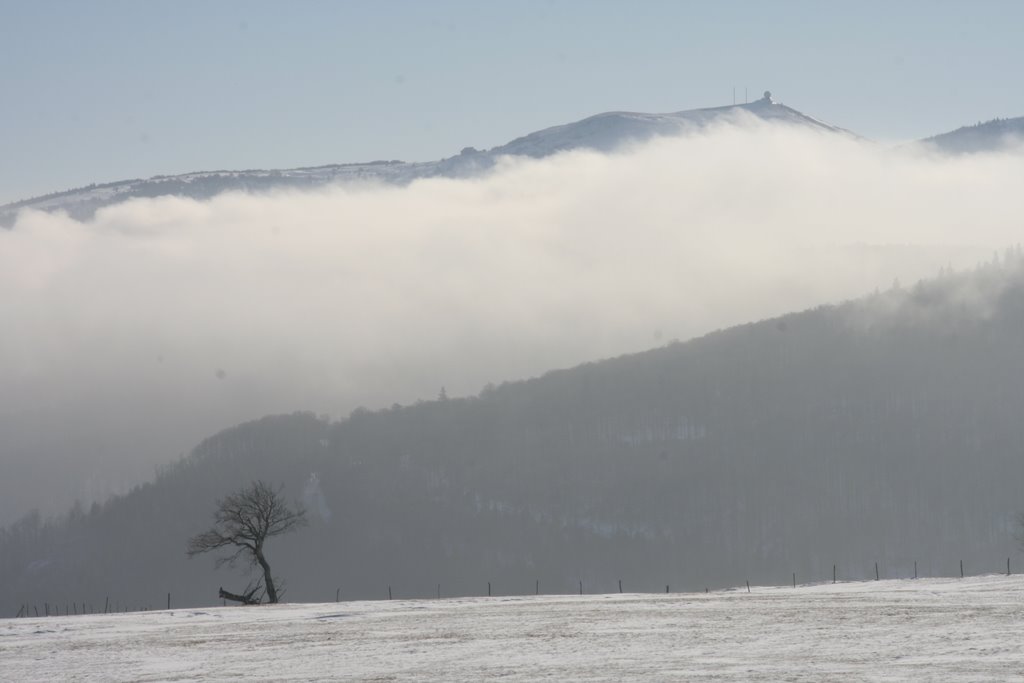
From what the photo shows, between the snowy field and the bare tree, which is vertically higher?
the bare tree

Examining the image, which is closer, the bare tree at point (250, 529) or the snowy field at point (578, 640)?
the snowy field at point (578, 640)

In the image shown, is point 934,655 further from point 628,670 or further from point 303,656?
point 303,656

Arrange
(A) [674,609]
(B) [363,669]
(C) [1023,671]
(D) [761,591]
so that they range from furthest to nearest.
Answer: (D) [761,591], (A) [674,609], (B) [363,669], (C) [1023,671]

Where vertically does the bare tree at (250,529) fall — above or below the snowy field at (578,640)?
above

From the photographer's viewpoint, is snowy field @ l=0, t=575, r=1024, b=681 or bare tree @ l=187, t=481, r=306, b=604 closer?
snowy field @ l=0, t=575, r=1024, b=681

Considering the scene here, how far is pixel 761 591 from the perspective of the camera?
7475 cm

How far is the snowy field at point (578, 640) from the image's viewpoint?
133 ft

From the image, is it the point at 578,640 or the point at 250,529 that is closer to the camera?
the point at 578,640

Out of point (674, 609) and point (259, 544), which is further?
point (259, 544)

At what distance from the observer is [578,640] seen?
48969 millimetres

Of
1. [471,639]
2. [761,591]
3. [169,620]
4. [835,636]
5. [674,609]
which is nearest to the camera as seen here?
[835,636]

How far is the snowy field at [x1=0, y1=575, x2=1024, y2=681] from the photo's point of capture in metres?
40.6

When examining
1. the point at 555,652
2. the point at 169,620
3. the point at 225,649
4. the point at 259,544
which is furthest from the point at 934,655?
the point at 259,544

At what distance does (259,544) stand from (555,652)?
177ft
